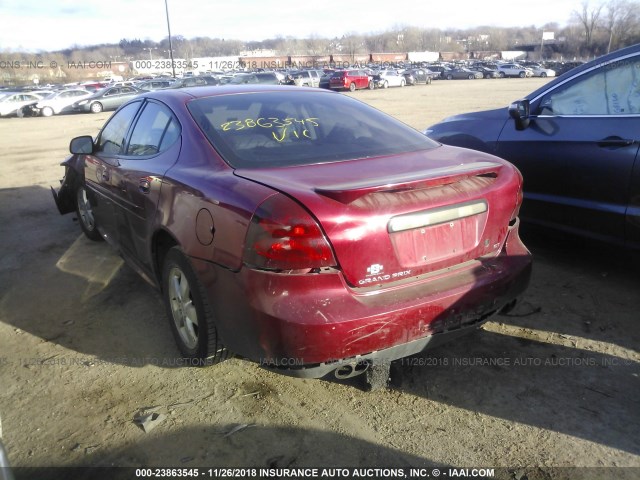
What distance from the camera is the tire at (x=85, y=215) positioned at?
5.14m

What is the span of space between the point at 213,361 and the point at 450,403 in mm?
1280

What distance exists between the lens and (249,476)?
7.30 feet

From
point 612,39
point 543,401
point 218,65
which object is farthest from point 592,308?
point 218,65

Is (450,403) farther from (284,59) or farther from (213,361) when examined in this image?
(284,59)

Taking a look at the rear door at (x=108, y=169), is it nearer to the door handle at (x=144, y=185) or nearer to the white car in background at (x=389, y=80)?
the door handle at (x=144, y=185)

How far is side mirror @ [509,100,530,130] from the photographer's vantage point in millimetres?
4188

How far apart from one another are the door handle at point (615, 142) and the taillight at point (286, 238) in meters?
2.51

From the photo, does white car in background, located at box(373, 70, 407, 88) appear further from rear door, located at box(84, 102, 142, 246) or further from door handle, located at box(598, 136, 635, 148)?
door handle, located at box(598, 136, 635, 148)

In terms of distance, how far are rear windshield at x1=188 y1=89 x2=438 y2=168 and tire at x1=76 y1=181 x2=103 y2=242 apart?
2500 mm

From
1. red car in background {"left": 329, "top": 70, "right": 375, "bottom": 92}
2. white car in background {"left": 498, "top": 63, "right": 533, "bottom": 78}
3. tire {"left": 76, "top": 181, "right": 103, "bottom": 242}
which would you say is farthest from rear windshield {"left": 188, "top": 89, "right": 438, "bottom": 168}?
white car in background {"left": 498, "top": 63, "right": 533, "bottom": 78}

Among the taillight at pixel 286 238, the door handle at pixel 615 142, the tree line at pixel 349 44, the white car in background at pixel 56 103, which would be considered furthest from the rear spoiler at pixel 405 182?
the tree line at pixel 349 44

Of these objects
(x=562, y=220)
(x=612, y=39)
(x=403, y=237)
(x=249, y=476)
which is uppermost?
(x=612, y=39)

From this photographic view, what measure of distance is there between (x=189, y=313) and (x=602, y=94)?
131 inches

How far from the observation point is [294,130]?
309 cm
